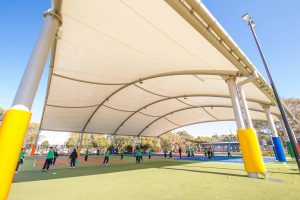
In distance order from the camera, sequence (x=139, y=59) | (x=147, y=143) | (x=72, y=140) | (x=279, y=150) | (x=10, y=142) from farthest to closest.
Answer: (x=72, y=140) < (x=147, y=143) < (x=279, y=150) < (x=139, y=59) < (x=10, y=142)

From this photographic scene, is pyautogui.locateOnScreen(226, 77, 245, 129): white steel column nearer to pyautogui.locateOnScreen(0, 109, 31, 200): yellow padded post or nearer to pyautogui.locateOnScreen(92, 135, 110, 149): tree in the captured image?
pyautogui.locateOnScreen(0, 109, 31, 200): yellow padded post

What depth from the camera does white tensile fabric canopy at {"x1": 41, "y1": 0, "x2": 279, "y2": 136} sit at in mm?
6016

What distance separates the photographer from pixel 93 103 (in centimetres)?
2080

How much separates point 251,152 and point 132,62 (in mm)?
8456

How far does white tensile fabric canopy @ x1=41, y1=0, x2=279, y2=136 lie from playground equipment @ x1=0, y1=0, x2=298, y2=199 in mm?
38

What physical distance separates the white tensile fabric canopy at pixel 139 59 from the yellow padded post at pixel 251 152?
3363 millimetres

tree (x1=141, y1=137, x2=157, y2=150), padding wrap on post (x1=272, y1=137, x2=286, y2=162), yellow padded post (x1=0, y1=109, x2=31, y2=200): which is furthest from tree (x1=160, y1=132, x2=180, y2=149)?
yellow padded post (x1=0, y1=109, x2=31, y2=200)

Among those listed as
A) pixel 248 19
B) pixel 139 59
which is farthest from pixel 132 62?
pixel 248 19

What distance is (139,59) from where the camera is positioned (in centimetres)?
1023

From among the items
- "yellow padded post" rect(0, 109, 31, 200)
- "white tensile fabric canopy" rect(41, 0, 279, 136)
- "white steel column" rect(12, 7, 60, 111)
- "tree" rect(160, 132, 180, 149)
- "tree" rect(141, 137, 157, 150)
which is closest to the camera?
"yellow padded post" rect(0, 109, 31, 200)

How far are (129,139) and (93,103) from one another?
4407cm

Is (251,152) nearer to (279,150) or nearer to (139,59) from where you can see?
(139,59)

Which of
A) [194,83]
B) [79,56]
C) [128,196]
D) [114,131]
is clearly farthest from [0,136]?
[114,131]

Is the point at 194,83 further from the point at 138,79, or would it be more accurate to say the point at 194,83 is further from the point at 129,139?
the point at 129,139
